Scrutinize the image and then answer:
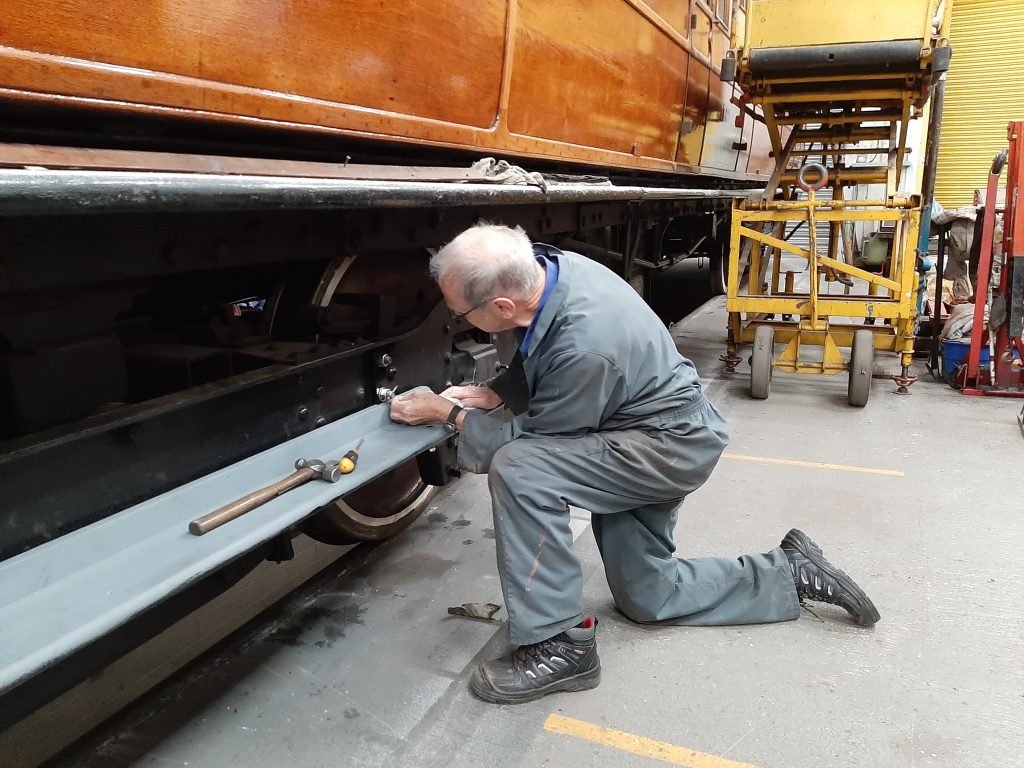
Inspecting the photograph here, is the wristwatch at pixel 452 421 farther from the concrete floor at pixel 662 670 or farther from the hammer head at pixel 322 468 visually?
the concrete floor at pixel 662 670

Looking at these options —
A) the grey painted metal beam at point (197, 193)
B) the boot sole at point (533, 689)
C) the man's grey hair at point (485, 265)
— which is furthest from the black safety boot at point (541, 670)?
the grey painted metal beam at point (197, 193)

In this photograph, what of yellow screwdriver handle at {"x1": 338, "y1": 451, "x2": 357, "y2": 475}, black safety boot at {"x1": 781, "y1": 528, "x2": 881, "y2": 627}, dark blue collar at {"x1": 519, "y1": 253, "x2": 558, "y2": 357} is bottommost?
black safety boot at {"x1": 781, "y1": 528, "x2": 881, "y2": 627}

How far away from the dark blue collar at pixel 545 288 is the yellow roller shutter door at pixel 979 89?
12.7 metres

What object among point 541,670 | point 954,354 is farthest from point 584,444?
point 954,354

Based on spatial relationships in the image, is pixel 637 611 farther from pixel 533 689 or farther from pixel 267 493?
pixel 267 493

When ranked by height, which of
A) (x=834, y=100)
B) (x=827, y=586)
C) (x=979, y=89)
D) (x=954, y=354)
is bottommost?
(x=827, y=586)

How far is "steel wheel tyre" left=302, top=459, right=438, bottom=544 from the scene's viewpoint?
244 centimetres

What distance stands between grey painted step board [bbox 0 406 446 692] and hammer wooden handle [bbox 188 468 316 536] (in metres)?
0.01

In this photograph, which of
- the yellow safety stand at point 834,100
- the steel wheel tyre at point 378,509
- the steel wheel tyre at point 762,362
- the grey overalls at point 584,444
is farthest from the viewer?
the steel wheel tyre at point 762,362

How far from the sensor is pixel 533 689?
1.89m

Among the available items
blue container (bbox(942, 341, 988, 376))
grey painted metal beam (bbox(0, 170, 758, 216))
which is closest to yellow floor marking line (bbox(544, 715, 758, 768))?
grey painted metal beam (bbox(0, 170, 758, 216))

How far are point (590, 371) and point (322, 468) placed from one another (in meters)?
0.69

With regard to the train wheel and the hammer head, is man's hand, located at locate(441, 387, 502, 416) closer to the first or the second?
the train wheel

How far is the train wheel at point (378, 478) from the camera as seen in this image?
2051 mm
